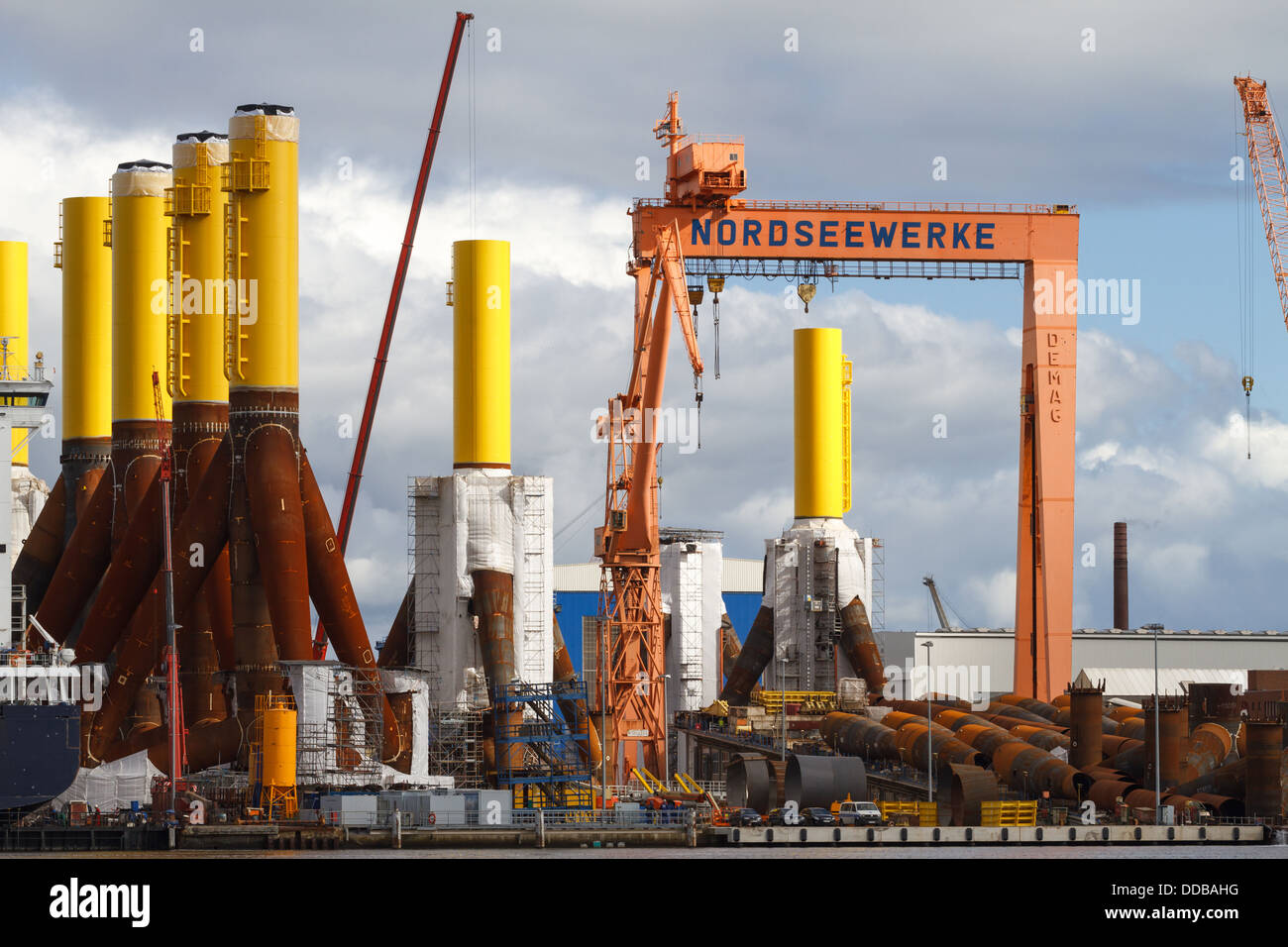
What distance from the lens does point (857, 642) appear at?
11369cm

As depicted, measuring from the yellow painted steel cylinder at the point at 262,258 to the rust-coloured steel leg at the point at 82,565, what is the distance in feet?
42.0

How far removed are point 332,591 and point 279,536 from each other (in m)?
3.26

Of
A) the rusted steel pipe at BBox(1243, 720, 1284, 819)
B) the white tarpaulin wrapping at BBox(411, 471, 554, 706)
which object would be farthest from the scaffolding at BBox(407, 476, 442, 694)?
the rusted steel pipe at BBox(1243, 720, 1284, 819)

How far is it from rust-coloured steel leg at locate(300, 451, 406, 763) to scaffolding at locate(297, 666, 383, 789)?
1.93 ft

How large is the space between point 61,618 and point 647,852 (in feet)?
92.5

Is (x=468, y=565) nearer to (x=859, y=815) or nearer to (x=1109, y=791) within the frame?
(x=859, y=815)

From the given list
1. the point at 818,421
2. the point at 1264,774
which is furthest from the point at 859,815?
the point at 818,421

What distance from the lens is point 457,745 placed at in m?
93.2

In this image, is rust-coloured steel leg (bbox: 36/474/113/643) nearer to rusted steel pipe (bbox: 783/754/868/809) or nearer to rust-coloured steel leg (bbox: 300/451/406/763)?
rust-coloured steel leg (bbox: 300/451/406/763)

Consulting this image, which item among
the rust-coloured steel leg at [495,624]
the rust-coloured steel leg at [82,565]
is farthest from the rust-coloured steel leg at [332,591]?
the rust-coloured steel leg at [82,565]

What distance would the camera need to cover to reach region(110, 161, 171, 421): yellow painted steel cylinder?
94.9 meters

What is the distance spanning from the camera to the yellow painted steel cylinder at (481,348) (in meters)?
94.9

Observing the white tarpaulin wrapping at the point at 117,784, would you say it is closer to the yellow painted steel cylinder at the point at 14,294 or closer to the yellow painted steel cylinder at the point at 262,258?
the yellow painted steel cylinder at the point at 262,258

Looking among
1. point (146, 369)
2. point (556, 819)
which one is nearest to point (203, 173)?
point (146, 369)
